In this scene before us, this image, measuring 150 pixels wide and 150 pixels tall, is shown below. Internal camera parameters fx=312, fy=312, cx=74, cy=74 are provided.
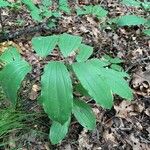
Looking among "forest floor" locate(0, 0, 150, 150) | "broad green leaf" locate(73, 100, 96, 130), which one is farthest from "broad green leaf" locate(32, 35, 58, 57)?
"forest floor" locate(0, 0, 150, 150)

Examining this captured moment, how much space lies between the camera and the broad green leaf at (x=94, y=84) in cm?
150

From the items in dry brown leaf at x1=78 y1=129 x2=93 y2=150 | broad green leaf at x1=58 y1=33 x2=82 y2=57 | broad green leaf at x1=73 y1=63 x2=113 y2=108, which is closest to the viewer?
broad green leaf at x1=73 y1=63 x2=113 y2=108

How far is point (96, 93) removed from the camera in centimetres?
150

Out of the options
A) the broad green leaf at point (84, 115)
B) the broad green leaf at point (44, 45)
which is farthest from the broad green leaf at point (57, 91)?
the broad green leaf at point (84, 115)

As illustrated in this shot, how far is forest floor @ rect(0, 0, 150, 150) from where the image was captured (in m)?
2.33

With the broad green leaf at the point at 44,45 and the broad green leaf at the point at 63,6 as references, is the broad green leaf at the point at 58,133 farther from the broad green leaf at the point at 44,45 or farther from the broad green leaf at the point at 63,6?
the broad green leaf at the point at 63,6

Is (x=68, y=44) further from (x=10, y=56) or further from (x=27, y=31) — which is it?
(x=27, y=31)

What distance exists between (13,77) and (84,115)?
2.04ft

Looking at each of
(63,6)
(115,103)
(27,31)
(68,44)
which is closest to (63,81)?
(68,44)

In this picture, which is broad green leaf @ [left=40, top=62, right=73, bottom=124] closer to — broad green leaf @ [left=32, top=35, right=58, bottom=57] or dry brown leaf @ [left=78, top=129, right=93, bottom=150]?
broad green leaf @ [left=32, top=35, right=58, bottom=57]

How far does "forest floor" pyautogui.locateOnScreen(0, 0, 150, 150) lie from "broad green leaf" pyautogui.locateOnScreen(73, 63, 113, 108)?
888 mm

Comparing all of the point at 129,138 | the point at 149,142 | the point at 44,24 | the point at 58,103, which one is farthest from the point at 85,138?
the point at 44,24

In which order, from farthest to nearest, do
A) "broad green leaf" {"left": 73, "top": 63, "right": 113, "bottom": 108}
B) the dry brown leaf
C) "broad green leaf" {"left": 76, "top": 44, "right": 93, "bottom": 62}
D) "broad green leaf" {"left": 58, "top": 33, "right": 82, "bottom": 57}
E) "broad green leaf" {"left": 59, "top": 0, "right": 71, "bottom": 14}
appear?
"broad green leaf" {"left": 59, "top": 0, "right": 71, "bottom": 14}
the dry brown leaf
"broad green leaf" {"left": 76, "top": 44, "right": 93, "bottom": 62}
"broad green leaf" {"left": 58, "top": 33, "right": 82, "bottom": 57}
"broad green leaf" {"left": 73, "top": 63, "right": 113, "bottom": 108}

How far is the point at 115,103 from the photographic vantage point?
265 cm
